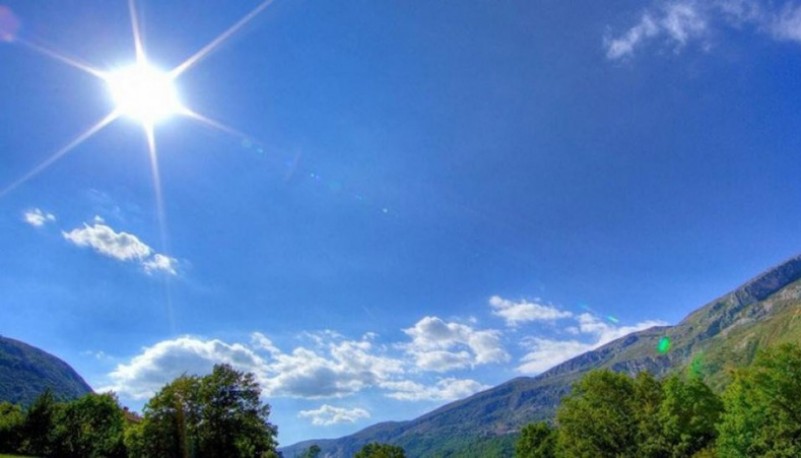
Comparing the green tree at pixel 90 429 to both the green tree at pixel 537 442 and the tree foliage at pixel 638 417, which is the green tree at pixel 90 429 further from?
the green tree at pixel 537 442

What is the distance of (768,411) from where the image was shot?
135ft

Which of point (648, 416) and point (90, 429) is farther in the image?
point (90, 429)

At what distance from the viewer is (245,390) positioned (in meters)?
45.8

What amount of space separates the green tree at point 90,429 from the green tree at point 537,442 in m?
63.8

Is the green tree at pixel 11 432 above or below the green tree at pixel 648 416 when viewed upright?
above

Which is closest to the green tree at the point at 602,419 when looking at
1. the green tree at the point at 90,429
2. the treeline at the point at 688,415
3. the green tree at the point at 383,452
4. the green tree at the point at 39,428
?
the treeline at the point at 688,415

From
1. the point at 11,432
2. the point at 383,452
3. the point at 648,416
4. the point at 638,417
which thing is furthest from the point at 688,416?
the point at 11,432

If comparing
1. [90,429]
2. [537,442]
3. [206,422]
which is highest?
[90,429]

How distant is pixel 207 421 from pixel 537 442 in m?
62.7

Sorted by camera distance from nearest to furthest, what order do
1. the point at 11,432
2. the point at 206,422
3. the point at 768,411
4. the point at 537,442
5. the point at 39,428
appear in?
the point at 768,411 → the point at 206,422 → the point at 11,432 → the point at 39,428 → the point at 537,442

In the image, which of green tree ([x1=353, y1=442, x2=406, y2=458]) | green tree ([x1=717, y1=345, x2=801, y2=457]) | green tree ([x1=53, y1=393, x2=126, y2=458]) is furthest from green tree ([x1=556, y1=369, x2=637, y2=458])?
green tree ([x1=53, y1=393, x2=126, y2=458])

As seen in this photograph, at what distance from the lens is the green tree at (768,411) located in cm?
3925

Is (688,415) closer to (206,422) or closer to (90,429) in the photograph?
(206,422)

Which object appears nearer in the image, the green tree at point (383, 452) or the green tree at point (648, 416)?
the green tree at point (648, 416)
